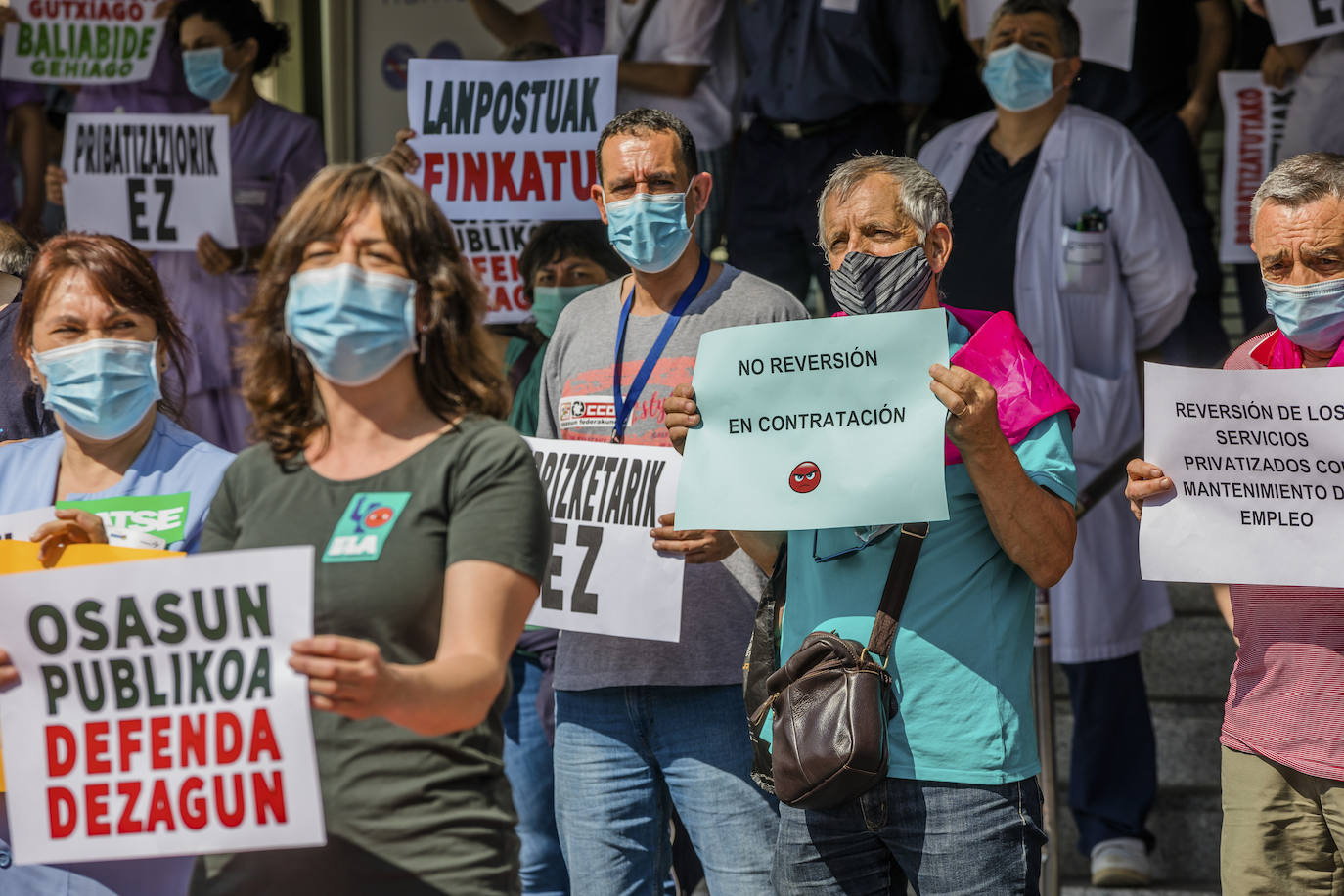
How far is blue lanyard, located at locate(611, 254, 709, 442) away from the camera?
3.95 metres

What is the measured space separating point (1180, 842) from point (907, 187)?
3.28m

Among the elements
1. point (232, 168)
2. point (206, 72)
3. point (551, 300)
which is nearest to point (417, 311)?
point (551, 300)

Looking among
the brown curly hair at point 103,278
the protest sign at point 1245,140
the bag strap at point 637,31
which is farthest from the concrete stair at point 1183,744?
the brown curly hair at point 103,278

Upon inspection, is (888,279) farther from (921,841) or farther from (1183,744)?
(1183,744)

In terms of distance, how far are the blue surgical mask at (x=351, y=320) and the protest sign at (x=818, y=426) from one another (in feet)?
3.05

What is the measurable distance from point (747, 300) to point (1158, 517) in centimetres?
114

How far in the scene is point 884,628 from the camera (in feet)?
10.3

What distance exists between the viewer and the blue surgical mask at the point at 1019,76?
5.78 metres

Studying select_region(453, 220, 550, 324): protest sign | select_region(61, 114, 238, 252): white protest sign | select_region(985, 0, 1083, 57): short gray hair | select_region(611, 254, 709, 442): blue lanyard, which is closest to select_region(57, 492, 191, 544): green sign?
select_region(611, 254, 709, 442): blue lanyard

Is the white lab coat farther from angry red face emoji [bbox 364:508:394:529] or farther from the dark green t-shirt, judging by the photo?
angry red face emoji [bbox 364:508:394:529]

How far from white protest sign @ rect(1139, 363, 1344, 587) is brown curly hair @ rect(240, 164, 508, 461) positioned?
4.88 ft

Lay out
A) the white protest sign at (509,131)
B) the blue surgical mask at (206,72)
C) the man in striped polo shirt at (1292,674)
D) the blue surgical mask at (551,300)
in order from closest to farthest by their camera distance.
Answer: the man in striped polo shirt at (1292,674) → the blue surgical mask at (551,300) → the white protest sign at (509,131) → the blue surgical mask at (206,72)

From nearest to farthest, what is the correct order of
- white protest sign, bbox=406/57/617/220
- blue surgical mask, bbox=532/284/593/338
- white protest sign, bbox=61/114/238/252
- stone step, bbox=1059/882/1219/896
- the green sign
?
the green sign
blue surgical mask, bbox=532/284/593/338
stone step, bbox=1059/882/1219/896
white protest sign, bbox=406/57/617/220
white protest sign, bbox=61/114/238/252

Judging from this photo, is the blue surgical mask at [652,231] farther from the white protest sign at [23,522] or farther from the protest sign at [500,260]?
the protest sign at [500,260]
